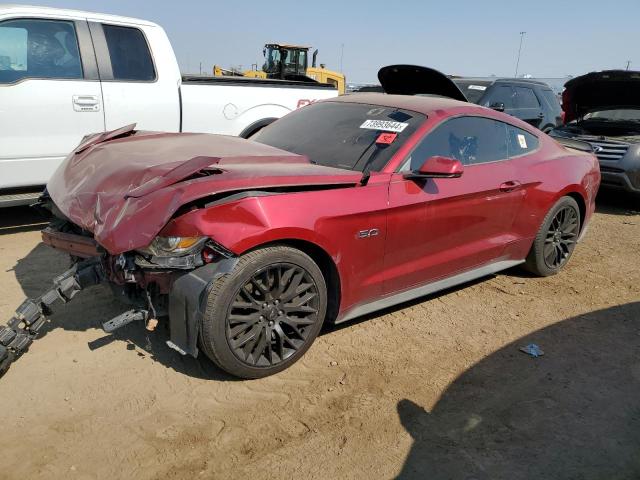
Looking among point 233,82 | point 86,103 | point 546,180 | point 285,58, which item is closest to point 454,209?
point 546,180

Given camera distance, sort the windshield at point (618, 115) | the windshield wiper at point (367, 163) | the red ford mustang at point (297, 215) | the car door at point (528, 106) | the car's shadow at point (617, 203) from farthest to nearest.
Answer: the car door at point (528, 106) → the windshield at point (618, 115) → the car's shadow at point (617, 203) → the windshield wiper at point (367, 163) → the red ford mustang at point (297, 215)

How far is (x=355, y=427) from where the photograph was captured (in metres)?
2.81

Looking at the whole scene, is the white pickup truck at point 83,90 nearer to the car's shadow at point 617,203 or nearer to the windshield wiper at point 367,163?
the windshield wiper at point 367,163

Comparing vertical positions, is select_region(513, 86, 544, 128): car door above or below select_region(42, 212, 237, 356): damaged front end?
above

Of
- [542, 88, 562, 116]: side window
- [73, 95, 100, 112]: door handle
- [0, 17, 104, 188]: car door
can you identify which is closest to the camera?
[0, 17, 104, 188]: car door

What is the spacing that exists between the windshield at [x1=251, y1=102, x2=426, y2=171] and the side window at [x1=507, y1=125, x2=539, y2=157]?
105 centimetres

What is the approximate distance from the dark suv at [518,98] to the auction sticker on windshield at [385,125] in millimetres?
5369

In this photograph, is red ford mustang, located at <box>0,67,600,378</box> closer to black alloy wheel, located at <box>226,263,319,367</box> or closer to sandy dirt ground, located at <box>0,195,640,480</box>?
black alloy wheel, located at <box>226,263,319,367</box>

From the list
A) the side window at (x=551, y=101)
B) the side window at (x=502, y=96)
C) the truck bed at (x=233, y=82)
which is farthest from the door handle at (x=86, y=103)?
the side window at (x=551, y=101)

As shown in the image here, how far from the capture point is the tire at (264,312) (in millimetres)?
2828

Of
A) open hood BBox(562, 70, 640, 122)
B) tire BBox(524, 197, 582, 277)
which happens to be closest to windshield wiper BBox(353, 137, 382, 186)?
tire BBox(524, 197, 582, 277)

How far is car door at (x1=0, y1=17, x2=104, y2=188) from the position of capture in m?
4.91

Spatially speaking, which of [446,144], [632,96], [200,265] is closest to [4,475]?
[200,265]

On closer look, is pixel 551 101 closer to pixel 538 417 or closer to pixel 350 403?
pixel 538 417
